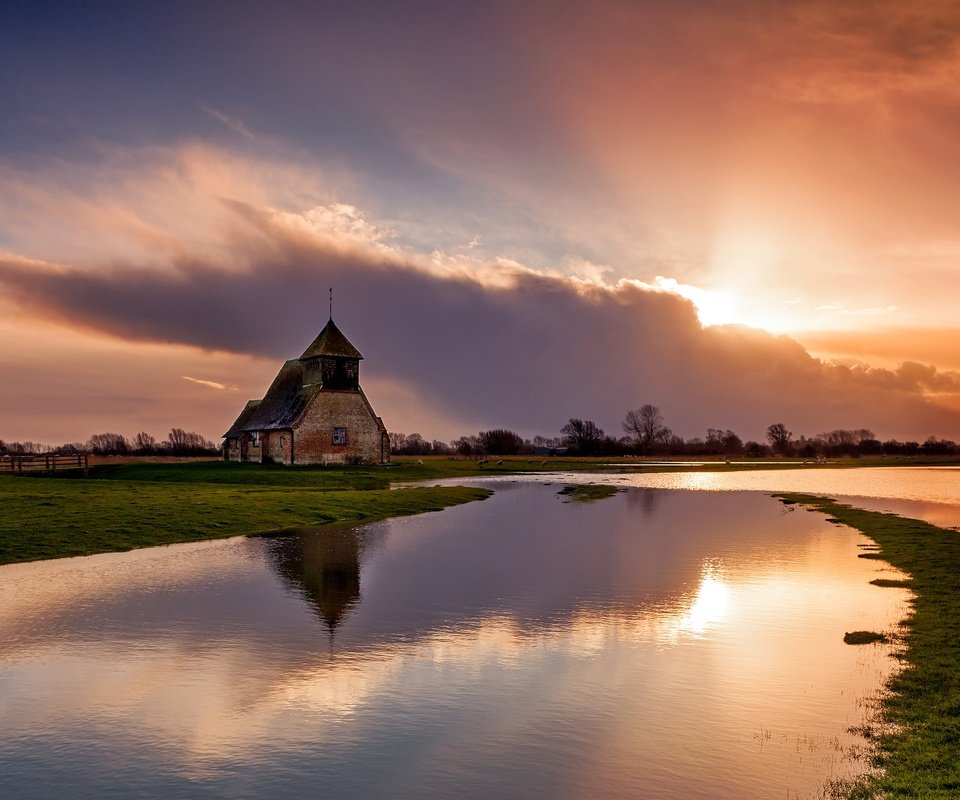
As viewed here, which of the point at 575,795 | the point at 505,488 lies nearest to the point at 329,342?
the point at 505,488

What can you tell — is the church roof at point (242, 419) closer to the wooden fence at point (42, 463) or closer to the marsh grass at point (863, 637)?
the wooden fence at point (42, 463)

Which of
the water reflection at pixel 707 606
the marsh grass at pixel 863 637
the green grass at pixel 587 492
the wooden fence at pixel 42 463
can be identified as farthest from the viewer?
the wooden fence at pixel 42 463

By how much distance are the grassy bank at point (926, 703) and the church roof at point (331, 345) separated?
67.5 meters

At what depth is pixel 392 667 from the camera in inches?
637

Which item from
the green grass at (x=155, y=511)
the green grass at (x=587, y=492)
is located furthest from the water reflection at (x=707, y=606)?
the green grass at (x=587, y=492)

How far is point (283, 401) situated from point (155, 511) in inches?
2031

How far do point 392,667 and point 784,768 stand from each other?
7.90 meters

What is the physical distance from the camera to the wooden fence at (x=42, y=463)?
71.0 meters

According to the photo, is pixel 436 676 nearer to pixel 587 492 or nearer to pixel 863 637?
pixel 863 637

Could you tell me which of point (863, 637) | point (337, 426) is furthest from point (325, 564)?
point (337, 426)

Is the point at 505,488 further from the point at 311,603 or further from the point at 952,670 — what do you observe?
the point at 952,670

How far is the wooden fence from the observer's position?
71000 mm

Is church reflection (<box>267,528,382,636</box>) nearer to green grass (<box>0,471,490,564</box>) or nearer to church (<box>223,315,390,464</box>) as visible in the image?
green grass (<box>0,471,490,564</box>)

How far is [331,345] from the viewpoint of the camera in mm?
87562
